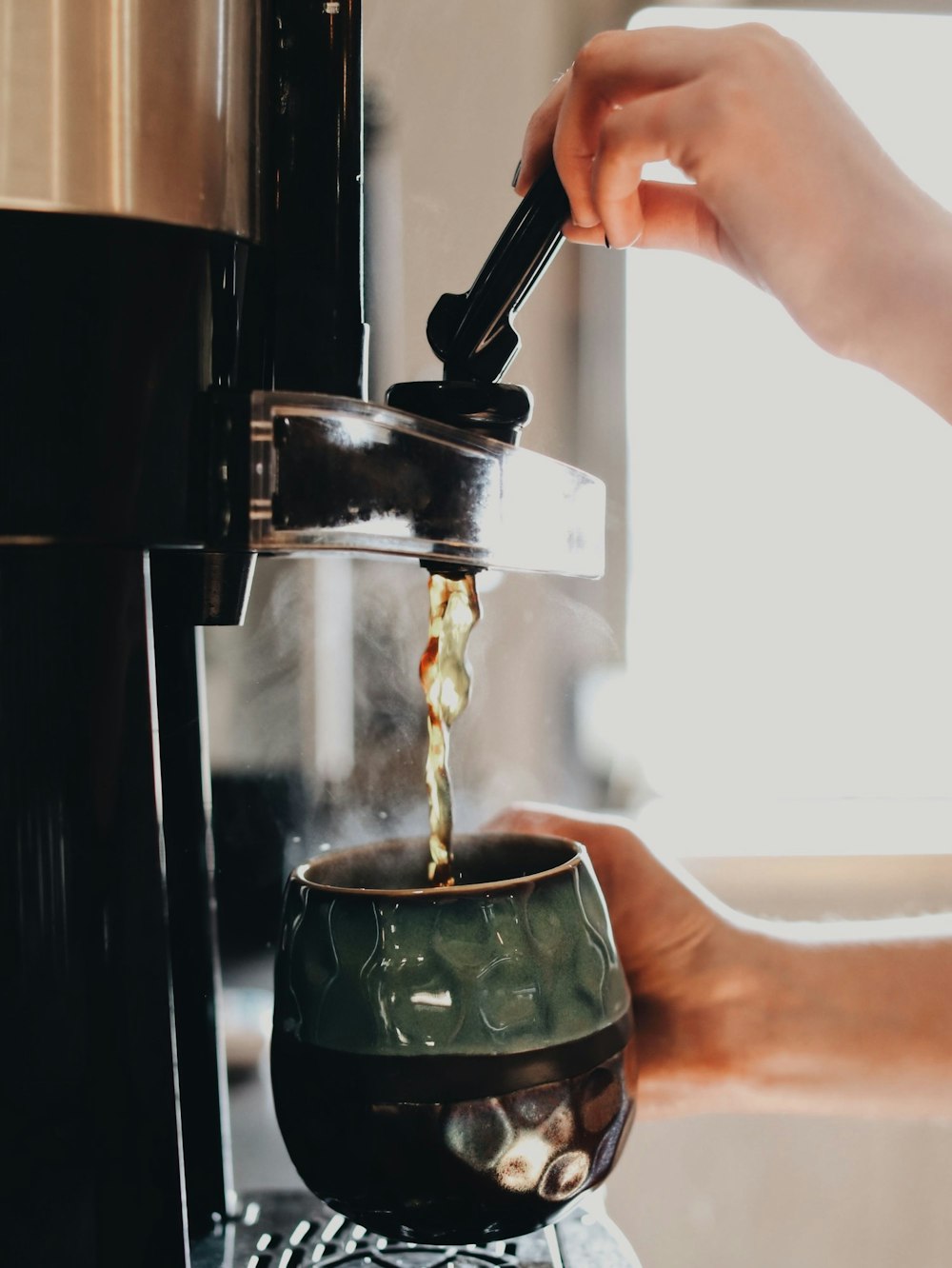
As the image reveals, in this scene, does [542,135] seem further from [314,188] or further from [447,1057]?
[447,1057]

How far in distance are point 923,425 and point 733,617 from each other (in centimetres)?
16

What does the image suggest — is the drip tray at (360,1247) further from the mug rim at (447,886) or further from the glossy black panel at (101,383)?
the glossy black panel at (101,383)

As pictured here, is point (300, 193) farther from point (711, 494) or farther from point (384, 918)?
point (711, 494)

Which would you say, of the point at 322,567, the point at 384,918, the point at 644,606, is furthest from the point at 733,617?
the point at 384,918

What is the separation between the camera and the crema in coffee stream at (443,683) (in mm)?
348

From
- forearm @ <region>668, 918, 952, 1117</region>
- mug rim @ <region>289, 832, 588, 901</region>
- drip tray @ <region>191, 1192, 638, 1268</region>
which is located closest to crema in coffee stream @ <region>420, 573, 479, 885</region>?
mug rim @ <region>289, 832, 588, 901</region>

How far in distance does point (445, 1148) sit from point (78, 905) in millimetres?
108

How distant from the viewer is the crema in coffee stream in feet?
1.14

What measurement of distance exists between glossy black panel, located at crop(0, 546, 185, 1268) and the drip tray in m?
Result: 0.10

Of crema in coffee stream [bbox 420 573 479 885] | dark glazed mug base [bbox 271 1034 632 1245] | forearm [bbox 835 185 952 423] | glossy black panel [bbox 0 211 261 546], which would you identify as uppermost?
forearm [bbox 835 185 952 423]

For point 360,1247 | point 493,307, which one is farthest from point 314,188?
point 360,1247

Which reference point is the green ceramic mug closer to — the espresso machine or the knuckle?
the espresso machine

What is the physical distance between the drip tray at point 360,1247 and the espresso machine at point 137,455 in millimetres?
90

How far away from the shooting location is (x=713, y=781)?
0.61 metres
